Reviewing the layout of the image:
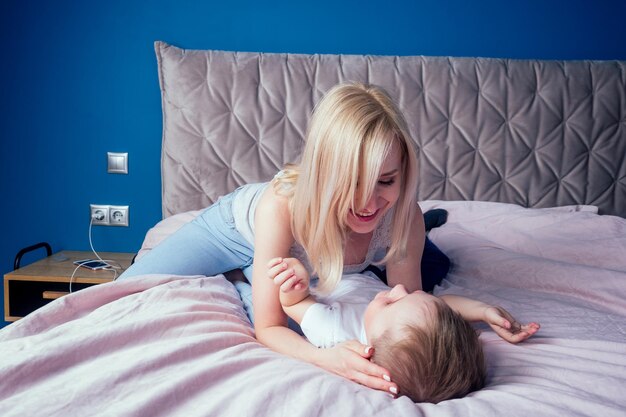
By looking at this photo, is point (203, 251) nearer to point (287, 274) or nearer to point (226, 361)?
point (287, 274)

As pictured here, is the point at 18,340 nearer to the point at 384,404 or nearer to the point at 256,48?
the point at 384,404

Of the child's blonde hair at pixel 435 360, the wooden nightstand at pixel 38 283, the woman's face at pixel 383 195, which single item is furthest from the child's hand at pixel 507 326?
the wooden nightstand at pixel 38 283

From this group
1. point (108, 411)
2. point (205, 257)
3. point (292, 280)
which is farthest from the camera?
point (205, 257)

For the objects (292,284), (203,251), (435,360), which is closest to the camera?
(435,360)

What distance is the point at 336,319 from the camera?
1144 millimetres

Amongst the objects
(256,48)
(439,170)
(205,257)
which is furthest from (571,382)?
(256,48)

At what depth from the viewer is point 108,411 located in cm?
77

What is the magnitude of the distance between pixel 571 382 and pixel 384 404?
13.5 inches

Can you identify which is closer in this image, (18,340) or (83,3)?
(18,340)

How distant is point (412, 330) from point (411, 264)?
49 centimetres

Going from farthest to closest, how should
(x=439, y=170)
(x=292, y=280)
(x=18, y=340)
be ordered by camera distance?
(x=439, y=170), (x=292, y=280), (x=18, y=340)

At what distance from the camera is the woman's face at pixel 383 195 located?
1.17 meters

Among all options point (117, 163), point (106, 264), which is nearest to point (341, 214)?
point (106, 264)

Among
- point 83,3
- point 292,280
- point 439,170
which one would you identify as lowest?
point 292,280
